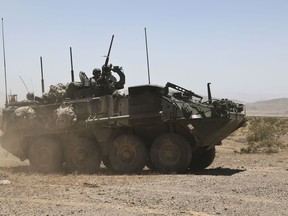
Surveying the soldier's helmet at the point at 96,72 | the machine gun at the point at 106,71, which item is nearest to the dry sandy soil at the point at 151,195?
the machine gun at the point at 106,71

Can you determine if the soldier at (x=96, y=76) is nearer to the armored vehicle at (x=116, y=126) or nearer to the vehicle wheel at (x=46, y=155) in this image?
the armored vehicle at (x=116, y=126)

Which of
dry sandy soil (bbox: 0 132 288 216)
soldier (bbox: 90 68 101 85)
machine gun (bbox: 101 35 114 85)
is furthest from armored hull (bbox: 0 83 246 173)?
dry sandy soil (bbox: 0 132 288 216)

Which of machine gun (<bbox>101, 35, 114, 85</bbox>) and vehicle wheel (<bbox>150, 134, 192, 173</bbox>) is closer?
vehicle wheel (<bbox>150, 134, 192, 173</bbox>)

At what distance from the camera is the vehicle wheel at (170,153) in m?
14.4

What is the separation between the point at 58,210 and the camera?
849cm

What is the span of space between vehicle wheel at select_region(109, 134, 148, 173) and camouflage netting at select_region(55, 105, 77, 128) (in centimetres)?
156

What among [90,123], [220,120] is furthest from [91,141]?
[220,120]

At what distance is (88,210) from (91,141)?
7538 mm

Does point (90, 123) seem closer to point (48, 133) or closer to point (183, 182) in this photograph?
point (48, 133)

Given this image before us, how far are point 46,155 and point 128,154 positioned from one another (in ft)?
9.65

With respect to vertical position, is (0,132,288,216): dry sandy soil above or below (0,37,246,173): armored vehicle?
below

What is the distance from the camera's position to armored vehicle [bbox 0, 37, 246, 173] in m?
14.4

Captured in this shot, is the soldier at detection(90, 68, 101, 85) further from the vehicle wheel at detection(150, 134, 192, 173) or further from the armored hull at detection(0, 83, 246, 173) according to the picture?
the vehicle wheel at detection(150, 134, 192, 173)

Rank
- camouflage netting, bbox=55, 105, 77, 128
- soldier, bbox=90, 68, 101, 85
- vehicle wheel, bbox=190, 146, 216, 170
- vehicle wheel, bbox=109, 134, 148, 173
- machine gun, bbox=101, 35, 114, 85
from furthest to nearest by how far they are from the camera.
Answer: soldier, bbox=90, 68, 101, 85
machine gun, bbox=101, 35, 114, 85
vehicle wheel, bbox=190, 146, 216, 170
camouflage netting, bbox=55, 105, 77, 128
vehicle wheel, bbox=109, 134, 148, 173
